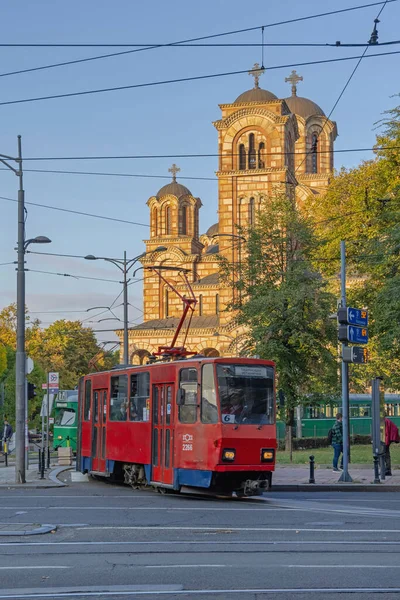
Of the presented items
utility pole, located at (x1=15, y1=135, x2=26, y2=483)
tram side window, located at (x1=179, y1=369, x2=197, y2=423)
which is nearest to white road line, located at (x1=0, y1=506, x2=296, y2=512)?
tram side window, located at (x1=179, y1=369, x2=197, y2=423)

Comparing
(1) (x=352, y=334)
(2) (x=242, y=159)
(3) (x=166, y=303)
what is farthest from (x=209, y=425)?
(3) (x=166, y=303)

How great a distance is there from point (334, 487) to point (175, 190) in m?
82.8

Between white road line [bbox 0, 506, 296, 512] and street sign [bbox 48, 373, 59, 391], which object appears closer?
white road line [bbox 0, 506, 296, 512]

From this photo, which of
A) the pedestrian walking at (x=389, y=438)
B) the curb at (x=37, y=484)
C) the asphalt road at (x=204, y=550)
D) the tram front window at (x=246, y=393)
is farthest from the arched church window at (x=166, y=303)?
the asphalt road at (x=204, y=550)

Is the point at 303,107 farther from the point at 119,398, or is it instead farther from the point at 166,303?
the point at 119,398

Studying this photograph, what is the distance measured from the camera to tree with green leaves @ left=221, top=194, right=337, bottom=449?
36562 mm

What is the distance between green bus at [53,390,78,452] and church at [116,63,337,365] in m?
18.4

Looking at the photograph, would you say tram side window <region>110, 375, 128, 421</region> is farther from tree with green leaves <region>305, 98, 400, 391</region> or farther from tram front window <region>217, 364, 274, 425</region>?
tree with green leaves <region>305, 98, 400, 391</region>

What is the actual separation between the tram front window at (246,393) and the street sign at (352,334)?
446cm

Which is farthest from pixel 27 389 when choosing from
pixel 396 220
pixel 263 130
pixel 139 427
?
pixel 263 130

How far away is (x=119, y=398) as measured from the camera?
2289cm

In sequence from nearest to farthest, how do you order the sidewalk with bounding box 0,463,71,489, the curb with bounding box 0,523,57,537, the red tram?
the curb with bounding box 0,523,57,537, the red tram, the sidewalk with bounding box 0,463,71,489

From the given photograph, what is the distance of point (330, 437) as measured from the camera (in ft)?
89.8

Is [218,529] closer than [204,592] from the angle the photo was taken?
No
